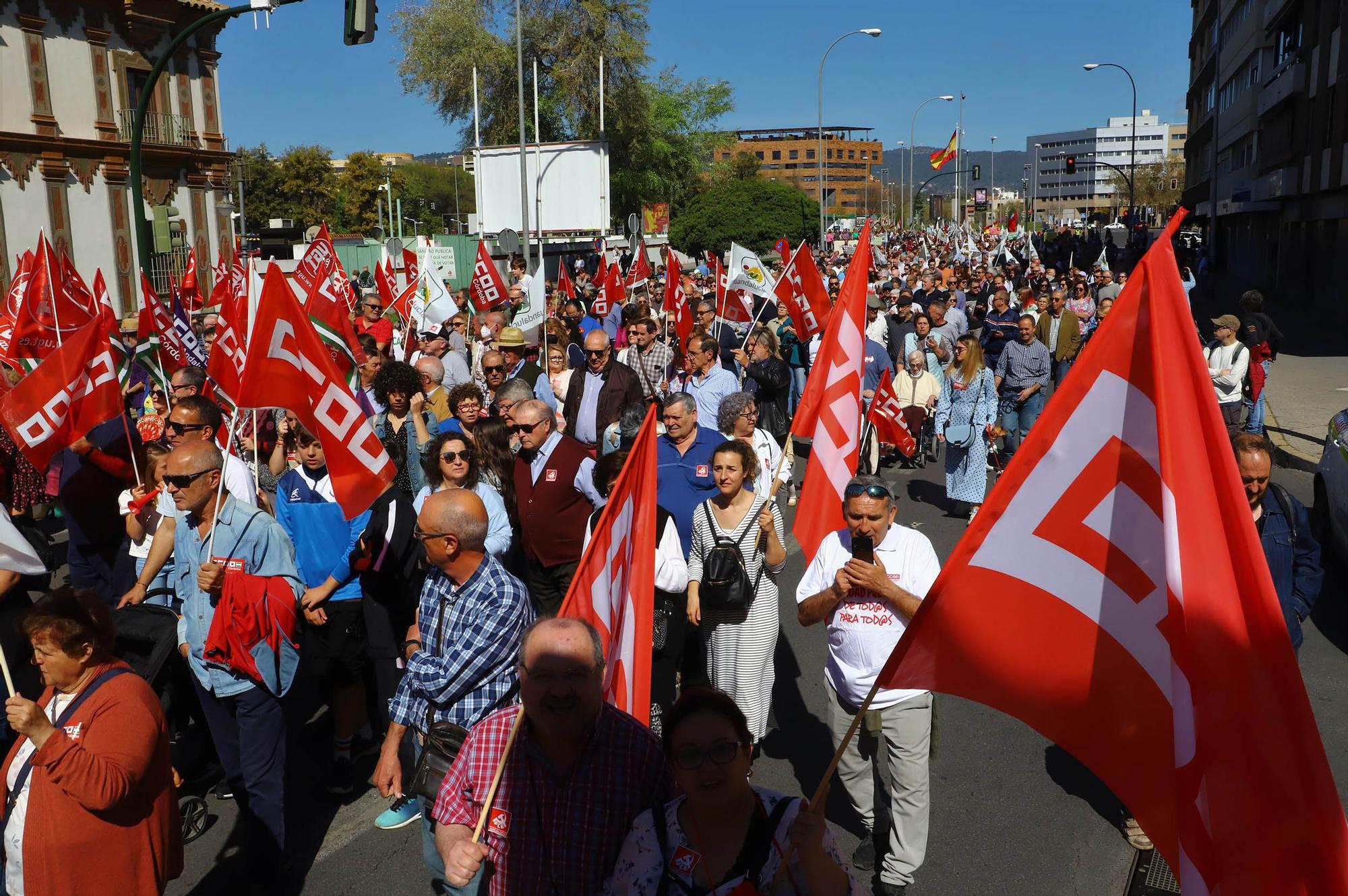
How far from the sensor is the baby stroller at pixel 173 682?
500 centimetres

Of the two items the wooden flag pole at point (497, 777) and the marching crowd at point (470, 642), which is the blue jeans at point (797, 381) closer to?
the marching crowd at point (470, 642)

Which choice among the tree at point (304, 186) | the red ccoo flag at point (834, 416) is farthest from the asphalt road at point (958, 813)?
the tree at point (304, 186)

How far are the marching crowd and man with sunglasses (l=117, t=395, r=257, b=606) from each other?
0.02m

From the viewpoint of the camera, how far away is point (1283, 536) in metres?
4.72

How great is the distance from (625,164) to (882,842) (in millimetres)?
50143

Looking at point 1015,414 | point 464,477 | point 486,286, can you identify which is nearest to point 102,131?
point 486,286

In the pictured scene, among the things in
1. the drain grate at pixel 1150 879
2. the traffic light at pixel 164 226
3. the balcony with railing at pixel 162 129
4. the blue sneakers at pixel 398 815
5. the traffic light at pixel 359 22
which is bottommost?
the blue sneakers at pixel 398 815

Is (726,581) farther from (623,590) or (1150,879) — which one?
(1150,879)

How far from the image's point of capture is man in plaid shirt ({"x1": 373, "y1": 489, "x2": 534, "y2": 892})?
3662mm

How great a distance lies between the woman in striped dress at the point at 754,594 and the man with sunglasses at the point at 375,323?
7905 millimetres

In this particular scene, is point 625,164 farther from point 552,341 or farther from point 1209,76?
point 552,341

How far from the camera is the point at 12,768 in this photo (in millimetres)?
3398

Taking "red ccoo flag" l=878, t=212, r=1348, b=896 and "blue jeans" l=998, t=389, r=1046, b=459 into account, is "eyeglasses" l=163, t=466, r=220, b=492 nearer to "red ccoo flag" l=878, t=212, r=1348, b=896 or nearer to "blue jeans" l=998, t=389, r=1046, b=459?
"red ccoo flag" l=878, t=212, r=1348, b=896

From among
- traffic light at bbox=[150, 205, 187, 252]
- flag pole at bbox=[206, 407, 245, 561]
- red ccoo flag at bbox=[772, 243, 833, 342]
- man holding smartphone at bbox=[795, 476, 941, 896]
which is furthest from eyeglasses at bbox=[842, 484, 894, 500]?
traffic light at bbox=[150, 205, 187, 252]
